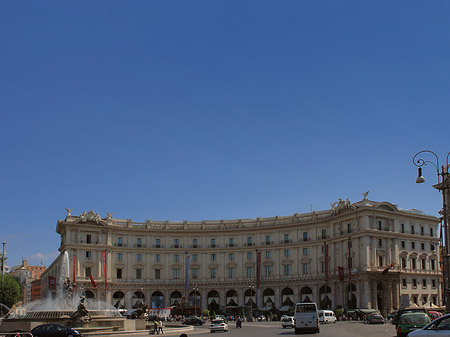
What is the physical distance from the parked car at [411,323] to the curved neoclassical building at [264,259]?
165ft

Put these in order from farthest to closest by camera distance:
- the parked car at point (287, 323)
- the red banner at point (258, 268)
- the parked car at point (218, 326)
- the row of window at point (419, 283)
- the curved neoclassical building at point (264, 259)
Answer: the red banner at point (258, 268)
the row of window at point (419, 283)
the curved neoclassical building at point (264, 259)
the parked car at point (287, 323)
the parked car at point (218, 326)

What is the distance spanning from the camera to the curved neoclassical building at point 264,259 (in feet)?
274

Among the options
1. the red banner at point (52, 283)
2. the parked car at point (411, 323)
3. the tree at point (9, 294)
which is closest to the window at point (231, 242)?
the red banner at point (52, 283)

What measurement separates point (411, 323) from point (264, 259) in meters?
68.3

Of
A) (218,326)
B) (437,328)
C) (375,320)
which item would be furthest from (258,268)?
(437,328)

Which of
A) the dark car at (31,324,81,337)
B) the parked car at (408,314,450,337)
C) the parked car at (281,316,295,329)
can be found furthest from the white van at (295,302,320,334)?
the parked car at (408,314,450,337)

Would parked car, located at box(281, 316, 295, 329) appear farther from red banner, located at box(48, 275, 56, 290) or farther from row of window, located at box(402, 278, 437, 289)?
red banner, located at box(48, 275, 56, 290)

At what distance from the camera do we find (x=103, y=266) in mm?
94125

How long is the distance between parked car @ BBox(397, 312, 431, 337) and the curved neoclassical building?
50.4 m

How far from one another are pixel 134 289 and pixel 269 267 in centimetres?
2433

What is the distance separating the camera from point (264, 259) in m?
97.0

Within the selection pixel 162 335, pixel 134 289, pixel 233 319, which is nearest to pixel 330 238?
pixel 233 319

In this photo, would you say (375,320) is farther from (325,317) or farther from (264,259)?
(264,259)

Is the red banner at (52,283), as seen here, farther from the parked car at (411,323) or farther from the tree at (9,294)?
the parked car at (411,323)
